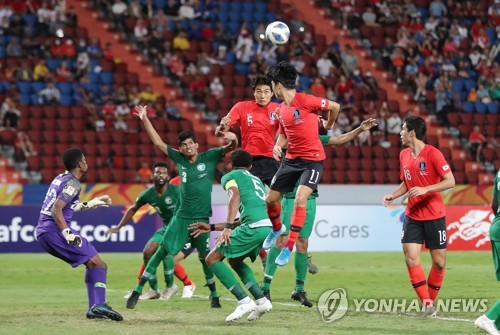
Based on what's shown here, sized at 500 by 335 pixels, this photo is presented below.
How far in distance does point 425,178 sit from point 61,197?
4.19 m

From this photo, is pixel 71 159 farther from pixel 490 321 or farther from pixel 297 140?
pixel 490 321

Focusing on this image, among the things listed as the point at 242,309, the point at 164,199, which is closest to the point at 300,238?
the point at 164,199

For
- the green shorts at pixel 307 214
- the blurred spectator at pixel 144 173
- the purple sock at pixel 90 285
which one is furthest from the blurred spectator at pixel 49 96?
the purple sock at pixel 90 285

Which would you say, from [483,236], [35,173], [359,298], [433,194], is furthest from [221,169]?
[433,194]

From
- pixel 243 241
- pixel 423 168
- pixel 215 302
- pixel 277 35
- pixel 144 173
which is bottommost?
pixel 144 173

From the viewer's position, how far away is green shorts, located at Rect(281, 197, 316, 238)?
13945 millimetres

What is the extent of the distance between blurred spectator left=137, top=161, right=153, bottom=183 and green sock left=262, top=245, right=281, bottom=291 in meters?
13.7

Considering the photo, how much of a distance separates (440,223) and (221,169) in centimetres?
1488

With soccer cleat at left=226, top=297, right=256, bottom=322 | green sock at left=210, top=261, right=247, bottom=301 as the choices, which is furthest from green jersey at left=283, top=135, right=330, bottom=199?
soccer cleat at left=226, top=297, right=256, bottom=322

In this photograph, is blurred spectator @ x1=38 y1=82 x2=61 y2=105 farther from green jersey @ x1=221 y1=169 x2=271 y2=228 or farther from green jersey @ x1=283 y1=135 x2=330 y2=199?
green jersey @ x1=221 y1=169 x2=271 y2=228

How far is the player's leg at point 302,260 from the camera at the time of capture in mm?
13531

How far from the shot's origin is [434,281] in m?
12.4

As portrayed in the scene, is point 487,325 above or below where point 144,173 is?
above

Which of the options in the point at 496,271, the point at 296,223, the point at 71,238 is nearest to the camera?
the point at 496,271
